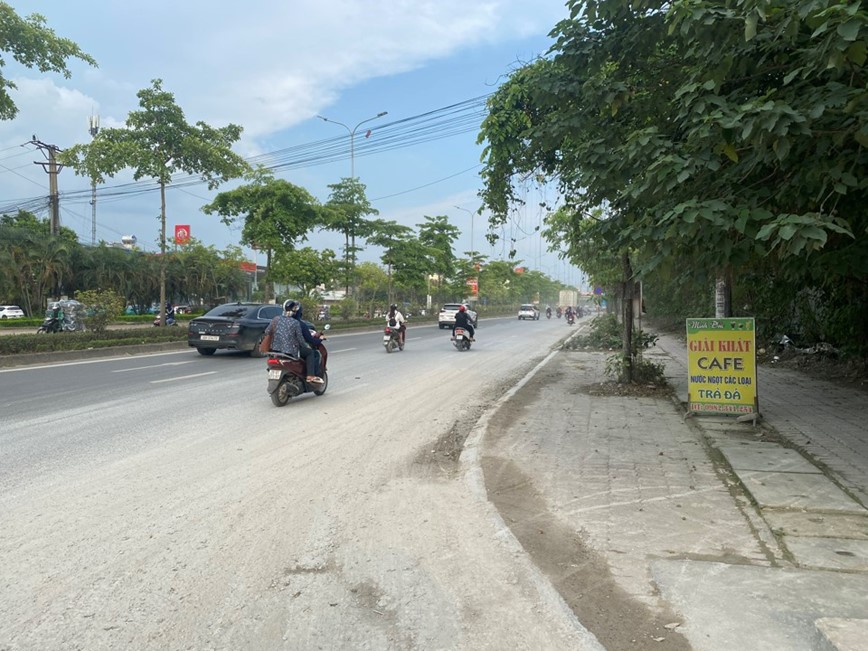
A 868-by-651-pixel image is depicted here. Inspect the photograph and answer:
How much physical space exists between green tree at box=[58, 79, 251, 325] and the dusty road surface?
37.9ft

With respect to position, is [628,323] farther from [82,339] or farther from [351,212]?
[351,212]

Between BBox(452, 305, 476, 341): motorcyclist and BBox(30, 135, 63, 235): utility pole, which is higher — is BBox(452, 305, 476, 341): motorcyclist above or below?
below

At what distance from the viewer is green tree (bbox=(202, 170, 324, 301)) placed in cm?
2452

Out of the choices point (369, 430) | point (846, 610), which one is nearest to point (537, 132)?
point (369, 430)

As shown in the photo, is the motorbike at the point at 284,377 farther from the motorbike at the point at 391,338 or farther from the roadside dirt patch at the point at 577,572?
the motorbike at the point at 391,338

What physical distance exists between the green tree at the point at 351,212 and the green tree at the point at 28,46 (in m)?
16.3

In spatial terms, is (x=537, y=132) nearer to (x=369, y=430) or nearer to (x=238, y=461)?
(x=369, y=430)

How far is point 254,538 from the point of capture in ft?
12.9

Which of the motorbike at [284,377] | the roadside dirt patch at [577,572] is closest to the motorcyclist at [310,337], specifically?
the motorbike at [284,377]

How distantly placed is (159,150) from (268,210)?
6551mm

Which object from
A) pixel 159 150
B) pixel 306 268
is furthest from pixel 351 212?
pixel 159 150

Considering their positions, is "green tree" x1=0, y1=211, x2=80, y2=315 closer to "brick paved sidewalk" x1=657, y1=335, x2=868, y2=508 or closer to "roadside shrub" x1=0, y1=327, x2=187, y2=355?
"roadside shrub" x1=0, y1=327, x2=187, y2=355

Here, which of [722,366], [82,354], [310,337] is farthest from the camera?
[82,354]

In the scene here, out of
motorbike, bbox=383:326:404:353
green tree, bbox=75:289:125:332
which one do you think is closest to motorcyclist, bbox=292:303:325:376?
motorbike, bbox=383:326:404:353
